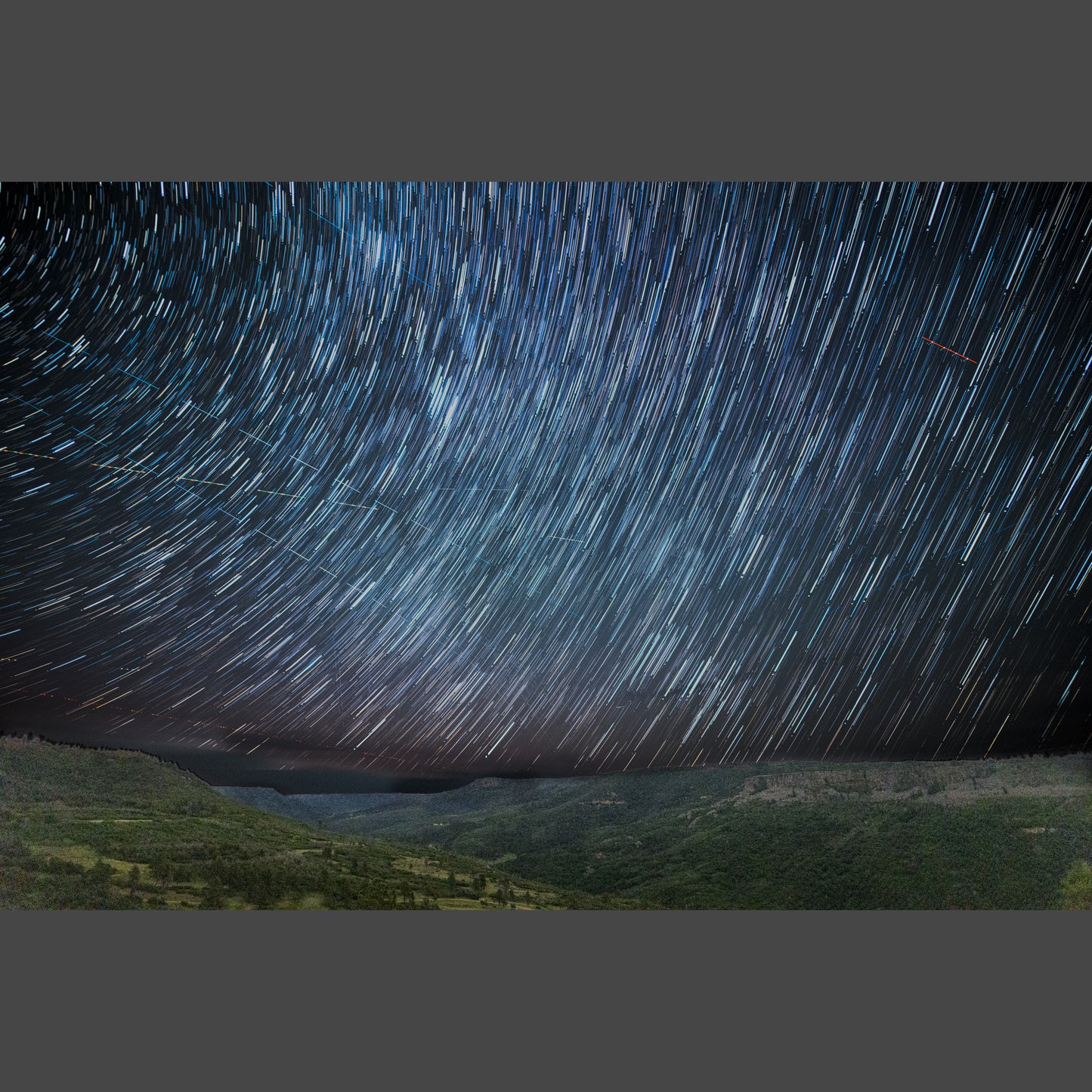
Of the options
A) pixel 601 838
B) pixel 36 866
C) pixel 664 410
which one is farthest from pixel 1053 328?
pixel 36 866

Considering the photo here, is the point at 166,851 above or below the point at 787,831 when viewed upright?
below

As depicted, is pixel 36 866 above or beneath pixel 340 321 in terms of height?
beneath

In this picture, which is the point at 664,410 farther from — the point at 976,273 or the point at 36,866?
the point at 36,866
